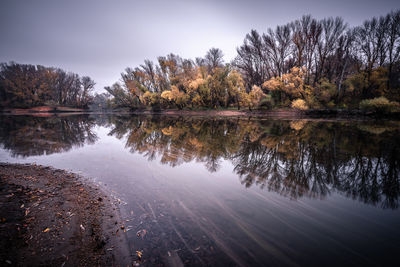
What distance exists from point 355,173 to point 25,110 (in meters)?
87.9

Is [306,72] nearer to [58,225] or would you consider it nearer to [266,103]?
[266,103]

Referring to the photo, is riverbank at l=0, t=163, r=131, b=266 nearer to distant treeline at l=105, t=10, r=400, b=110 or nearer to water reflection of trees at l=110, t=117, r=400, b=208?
water reflection of trees at l=110, t=117, r=400, b=208

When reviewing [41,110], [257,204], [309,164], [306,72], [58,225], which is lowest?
[58,225]

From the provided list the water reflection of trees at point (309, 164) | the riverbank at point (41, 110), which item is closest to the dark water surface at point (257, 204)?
the water reflection of trees at point (309, 164)

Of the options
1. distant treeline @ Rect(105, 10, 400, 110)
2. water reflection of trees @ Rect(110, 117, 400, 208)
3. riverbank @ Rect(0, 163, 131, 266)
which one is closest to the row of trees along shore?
distant treeline @ Rect(105, 10, 400, 110)

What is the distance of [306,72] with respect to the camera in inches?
1342

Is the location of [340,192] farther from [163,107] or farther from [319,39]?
[163,107]

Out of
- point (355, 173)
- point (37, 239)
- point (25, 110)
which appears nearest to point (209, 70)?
point (355, 173)

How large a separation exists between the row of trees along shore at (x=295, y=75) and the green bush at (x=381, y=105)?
0.09 m

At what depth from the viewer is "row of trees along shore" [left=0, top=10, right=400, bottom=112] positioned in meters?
27.9

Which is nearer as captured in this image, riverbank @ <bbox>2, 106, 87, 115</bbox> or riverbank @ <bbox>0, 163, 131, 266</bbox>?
riverbank @ <bbox>0, 163, 131, 266</bbox>

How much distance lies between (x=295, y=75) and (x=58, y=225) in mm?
38285

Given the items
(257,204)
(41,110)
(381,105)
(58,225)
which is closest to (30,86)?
(41,110)

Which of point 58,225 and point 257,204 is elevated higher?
point 257,204
